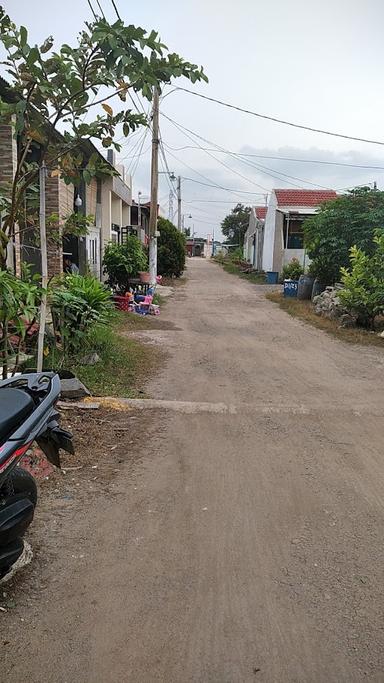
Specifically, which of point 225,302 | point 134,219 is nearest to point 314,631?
point 225,302

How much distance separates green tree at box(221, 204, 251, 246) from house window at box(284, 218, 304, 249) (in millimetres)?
46797

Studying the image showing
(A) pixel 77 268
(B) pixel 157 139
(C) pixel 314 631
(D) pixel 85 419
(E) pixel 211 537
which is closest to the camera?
(C) pixel 314 631

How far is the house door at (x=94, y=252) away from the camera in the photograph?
1650 centimetres

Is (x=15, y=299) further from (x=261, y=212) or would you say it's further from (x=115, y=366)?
(x=261, y=212)

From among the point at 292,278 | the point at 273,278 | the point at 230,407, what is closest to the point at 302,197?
the point at 273,278

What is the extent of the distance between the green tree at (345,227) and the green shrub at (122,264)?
5518 mm

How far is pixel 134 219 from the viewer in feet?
102

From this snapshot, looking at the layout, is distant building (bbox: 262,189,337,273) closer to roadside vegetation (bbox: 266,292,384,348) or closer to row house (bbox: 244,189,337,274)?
row house (bbox: 244,189,337,274)

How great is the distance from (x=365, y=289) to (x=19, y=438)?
10.8 meters

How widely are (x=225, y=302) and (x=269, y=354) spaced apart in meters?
9.11

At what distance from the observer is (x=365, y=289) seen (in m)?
12.2

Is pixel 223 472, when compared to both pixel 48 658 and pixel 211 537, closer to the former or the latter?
pixel 211 537

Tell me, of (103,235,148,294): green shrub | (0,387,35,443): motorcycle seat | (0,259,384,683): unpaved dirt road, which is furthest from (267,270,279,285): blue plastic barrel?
(0,387,35,443): motorcycle seat

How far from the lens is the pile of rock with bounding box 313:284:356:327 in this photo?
12.8 metres
